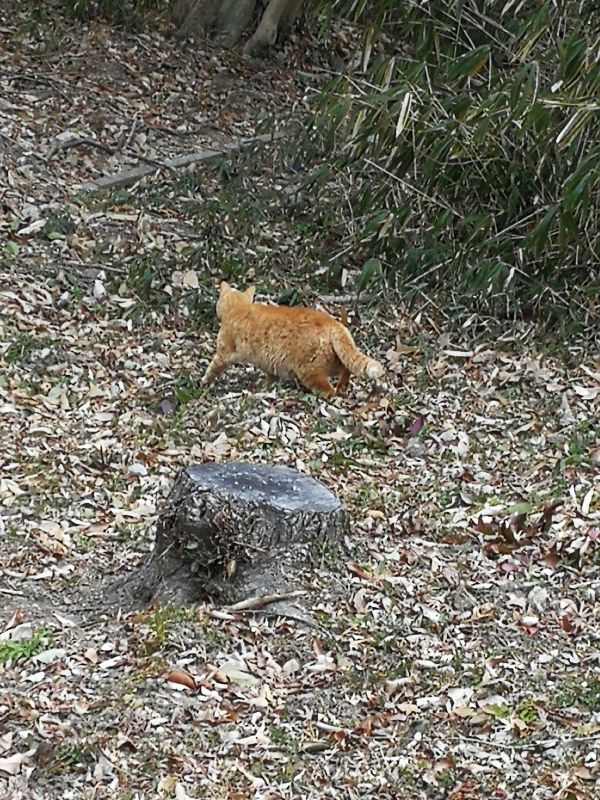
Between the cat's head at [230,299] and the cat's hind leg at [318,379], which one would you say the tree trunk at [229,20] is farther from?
the cat's hind leg at [318,379]

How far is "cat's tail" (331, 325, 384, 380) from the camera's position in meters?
7.19

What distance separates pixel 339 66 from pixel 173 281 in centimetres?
548

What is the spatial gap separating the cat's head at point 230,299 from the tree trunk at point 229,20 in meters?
5.89

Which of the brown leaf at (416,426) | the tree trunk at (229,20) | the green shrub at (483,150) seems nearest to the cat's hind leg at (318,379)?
the brown leaf at (416,426)

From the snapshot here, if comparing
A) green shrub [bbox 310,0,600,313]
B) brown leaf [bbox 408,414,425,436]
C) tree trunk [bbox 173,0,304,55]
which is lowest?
brown leaf [bbox 408,414,425,436]

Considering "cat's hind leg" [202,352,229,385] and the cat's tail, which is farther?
"cat's hind leg" [202,352,229,385]

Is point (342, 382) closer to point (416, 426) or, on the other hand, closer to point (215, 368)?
point (416, 426)

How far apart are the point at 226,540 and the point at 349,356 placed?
230cm

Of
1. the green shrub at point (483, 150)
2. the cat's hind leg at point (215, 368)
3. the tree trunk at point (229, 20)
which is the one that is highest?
the green shrub at point (483, 150)

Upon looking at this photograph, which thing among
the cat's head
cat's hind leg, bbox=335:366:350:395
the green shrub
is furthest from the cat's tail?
the green shrub

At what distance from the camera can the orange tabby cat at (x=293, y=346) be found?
7.25 meters

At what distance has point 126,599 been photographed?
534 cm

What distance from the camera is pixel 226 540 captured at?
5.20m

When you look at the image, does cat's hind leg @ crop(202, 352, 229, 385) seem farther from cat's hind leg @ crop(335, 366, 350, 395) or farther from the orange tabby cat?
cat's hind leg @ crop(335, 366, 350, 395)
